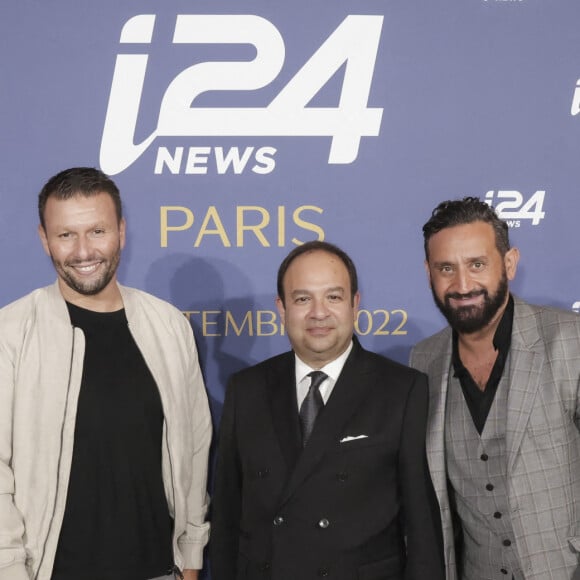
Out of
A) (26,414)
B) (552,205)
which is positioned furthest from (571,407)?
(26,414)

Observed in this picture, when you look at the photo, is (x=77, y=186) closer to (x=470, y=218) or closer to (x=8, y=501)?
(x=8, y=501)

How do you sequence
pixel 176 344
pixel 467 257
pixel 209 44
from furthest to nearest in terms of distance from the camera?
1. pixel 209 44
2. pixel 176 344
3. pixel 467 257

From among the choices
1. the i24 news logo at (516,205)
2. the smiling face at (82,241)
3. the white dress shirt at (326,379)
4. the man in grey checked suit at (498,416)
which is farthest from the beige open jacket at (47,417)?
the i24 news logo at (516,205)

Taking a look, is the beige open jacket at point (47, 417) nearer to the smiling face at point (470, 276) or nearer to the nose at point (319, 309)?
the nose at point (319, 309)

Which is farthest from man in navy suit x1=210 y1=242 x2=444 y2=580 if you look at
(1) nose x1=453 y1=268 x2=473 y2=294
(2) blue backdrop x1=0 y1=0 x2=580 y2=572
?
(2) blue backdrop x1=0 y1=0 x2=580 y2=572

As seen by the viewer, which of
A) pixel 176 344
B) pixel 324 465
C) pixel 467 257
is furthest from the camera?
pixel 176 344

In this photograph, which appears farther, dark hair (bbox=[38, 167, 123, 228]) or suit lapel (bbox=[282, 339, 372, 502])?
dark hair (bbox=[38, 167, 123, 228])

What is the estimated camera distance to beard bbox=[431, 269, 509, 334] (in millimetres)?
2406

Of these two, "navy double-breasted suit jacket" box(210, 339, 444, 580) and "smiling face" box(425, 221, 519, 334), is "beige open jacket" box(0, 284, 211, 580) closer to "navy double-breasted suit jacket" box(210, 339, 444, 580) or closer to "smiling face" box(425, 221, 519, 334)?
"navy double-breasted suit jacket" box(210, 339, 444, 580)

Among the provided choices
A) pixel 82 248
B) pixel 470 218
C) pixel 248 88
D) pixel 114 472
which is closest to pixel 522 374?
pixel 470 218

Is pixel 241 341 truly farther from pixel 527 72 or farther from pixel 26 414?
pixel 527 72

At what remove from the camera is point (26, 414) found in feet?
7.72

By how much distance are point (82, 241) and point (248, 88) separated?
37.9 inches

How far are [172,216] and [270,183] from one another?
0.36 meters
